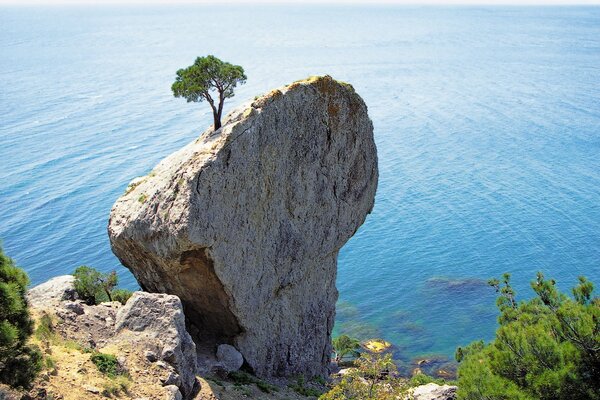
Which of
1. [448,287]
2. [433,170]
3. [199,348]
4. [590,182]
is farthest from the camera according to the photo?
[433,170]

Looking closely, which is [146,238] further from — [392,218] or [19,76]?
[19,76]

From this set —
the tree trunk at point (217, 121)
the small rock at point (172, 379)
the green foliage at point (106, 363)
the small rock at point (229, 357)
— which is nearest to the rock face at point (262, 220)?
the small rock at point (229, 357)

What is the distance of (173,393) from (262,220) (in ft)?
47.7

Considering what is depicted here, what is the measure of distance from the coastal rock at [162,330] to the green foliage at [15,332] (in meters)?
9.86

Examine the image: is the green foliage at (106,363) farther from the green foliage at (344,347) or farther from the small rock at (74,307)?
the green foliage at (344,347)

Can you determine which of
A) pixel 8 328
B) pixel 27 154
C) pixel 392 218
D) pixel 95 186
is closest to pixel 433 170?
pixel 392 218

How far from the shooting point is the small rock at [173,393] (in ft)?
92.8

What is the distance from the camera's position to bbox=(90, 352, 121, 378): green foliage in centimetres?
2796

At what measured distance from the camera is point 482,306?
75.4 meters

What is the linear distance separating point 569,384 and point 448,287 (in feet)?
183

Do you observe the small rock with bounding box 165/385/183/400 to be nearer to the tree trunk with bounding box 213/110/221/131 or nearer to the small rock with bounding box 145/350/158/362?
the small rock with bounding box 145/350/158/362

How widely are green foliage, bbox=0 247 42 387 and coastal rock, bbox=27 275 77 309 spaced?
13063mm

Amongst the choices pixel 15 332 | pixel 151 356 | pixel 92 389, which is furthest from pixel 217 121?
pixel 15 332

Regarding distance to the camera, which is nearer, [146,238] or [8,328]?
[8,328]
